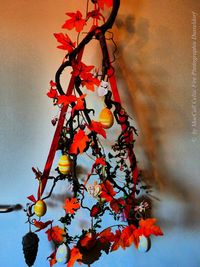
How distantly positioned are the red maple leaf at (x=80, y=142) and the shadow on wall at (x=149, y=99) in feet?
1.18

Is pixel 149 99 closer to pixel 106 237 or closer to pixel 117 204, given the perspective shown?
pixel 117 204

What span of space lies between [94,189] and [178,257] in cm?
56

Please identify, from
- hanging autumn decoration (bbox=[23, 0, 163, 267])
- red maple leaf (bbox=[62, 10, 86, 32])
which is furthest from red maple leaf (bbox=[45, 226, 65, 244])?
red maple leaf (bbox=[62, 10, 86, 32])

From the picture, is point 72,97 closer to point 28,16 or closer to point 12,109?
point 12,109

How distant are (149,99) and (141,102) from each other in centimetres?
4

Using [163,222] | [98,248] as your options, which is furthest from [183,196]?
[98,248]

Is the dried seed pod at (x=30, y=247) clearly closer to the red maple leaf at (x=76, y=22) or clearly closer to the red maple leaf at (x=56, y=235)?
the red maple leaf at (x=56, y=235)

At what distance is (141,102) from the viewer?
129 cm

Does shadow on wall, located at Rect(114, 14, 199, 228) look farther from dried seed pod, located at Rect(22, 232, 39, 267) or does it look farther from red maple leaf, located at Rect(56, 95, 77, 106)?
dried seed pod, located at Rect(22, 232, 39, 267)

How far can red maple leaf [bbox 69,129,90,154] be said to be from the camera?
39.1 inches

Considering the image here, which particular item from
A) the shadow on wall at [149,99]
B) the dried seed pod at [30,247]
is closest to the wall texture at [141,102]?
the shadow on wall at [149,99]

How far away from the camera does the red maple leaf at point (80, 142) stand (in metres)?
0.99

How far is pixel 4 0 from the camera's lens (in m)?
1.29

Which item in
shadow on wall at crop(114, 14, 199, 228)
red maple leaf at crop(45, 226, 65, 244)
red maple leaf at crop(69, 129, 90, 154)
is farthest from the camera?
shadow on wall at crop(114, 14, 199, 228)
